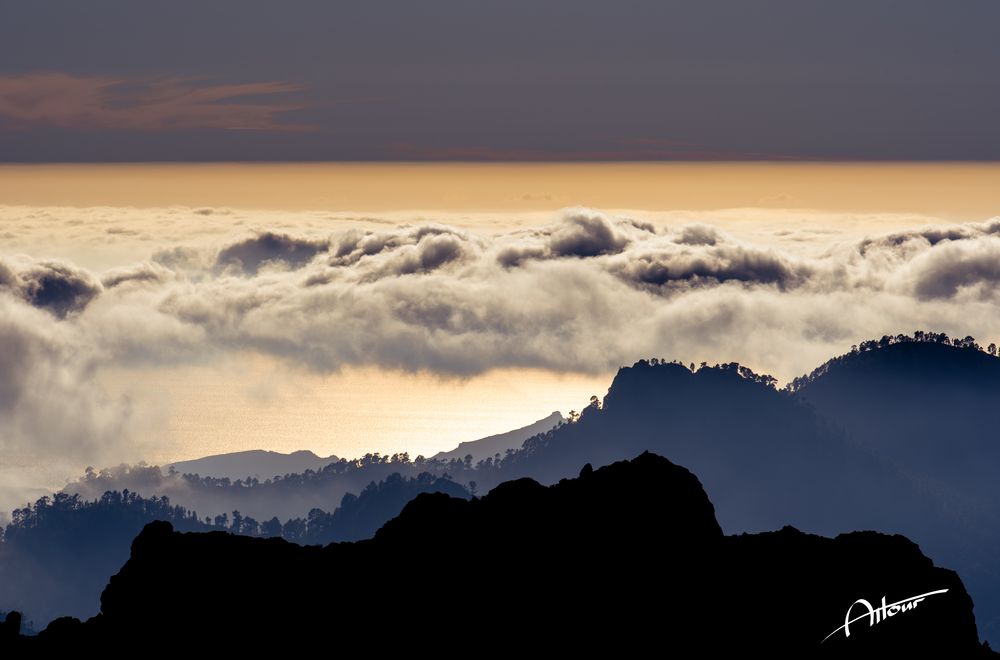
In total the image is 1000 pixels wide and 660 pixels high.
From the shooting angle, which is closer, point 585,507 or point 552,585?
point 552,585

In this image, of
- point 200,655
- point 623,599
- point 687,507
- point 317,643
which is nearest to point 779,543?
point 687,507

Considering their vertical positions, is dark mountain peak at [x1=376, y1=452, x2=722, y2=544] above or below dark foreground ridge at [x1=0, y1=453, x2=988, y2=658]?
above

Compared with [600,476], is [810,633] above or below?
below

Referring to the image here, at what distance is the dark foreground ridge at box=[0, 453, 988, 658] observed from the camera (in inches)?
4786

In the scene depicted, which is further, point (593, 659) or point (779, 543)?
point (779, 543)

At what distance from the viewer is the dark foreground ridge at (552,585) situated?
12156 cm

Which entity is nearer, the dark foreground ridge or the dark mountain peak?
the dark foreground ridge

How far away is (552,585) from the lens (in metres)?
124

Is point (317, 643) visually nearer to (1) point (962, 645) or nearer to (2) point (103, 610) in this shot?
(2) point (103, 610)

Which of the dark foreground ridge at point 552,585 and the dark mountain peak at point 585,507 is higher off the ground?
the dark mountain peak at point 585,507

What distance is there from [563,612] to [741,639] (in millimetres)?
12389

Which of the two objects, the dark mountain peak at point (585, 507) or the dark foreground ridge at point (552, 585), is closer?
the dark foreground ridge at point (552, 585)

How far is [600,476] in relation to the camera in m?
133

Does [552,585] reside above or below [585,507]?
below
